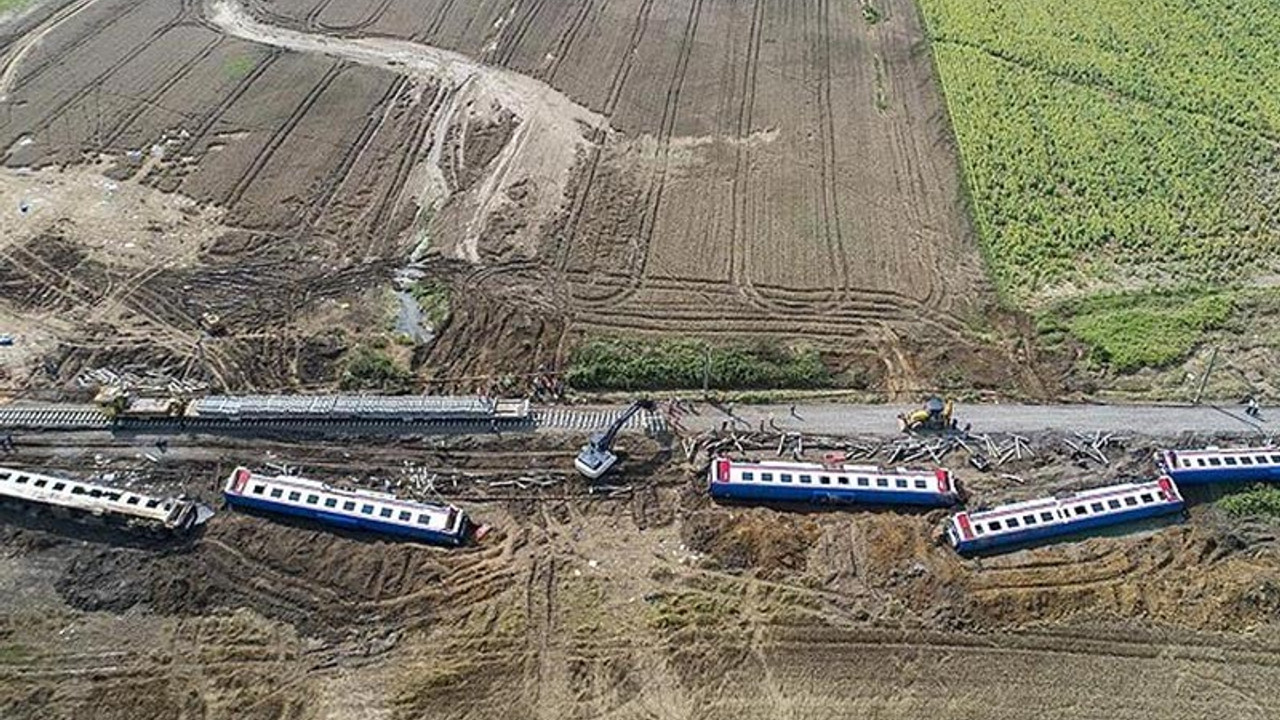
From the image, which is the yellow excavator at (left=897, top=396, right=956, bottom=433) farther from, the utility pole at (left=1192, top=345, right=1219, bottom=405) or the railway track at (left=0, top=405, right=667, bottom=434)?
the utility pole at (left=1192, top=345, right=1219, bottom=405)

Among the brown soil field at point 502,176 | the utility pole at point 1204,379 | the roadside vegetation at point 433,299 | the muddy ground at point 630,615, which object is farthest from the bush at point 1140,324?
the roadside vegetation at point 433,299

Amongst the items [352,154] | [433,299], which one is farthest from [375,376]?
[352,154]

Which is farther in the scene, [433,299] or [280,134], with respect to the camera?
[280,134]

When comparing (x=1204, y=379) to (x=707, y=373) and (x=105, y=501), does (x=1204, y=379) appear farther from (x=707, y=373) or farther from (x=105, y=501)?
(x=105, y=501)

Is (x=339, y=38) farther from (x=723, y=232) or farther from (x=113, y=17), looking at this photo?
(x=723, y=232)

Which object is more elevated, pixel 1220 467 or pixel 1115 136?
pixel 1115 136

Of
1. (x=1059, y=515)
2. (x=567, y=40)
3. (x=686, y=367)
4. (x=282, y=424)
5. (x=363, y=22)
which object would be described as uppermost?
(x=567, y=40)

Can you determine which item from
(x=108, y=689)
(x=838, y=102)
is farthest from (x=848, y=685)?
(x=838, y=102)

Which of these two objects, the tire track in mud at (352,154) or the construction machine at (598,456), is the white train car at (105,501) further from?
the tire track in mud at (352,154)
